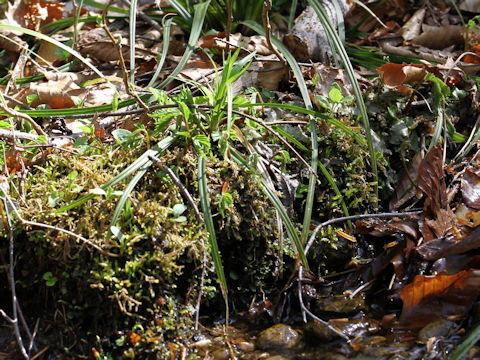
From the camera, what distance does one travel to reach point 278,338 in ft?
5.53

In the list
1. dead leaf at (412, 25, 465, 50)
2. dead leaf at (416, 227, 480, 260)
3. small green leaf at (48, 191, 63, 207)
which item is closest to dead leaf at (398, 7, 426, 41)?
dead leaf at (412, 25, 465, 50)

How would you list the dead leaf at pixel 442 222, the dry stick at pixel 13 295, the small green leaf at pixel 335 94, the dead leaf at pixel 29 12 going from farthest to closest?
the dead leaf at pixel 29 12 → the small green leaf at pixel 335 94 → the dead leaf at pixel 442 222 → the dry stick at pixel 13 295

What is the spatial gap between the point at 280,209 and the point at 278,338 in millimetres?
456

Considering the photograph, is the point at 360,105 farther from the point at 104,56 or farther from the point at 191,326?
the point at 104,56

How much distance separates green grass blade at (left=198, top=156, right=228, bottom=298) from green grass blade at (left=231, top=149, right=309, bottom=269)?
17 cm

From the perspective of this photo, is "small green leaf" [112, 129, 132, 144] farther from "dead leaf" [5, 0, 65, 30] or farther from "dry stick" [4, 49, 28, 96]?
"dead leaf" [5, 0, 65, 30]

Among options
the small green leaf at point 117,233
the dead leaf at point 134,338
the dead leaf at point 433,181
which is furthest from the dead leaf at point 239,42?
the dead leaf at point 134,338

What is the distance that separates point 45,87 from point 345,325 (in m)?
1.79

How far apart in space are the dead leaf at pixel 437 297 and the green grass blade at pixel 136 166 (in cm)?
101

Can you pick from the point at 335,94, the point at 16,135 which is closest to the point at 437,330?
the point at 335,94

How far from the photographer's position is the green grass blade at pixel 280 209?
1774mm

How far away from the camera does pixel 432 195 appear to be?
6.47 ft

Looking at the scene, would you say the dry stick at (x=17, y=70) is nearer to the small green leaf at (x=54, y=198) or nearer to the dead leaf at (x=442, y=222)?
the small green leaf at (x=54, y=198)

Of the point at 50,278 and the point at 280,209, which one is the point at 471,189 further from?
the point at 50,278
